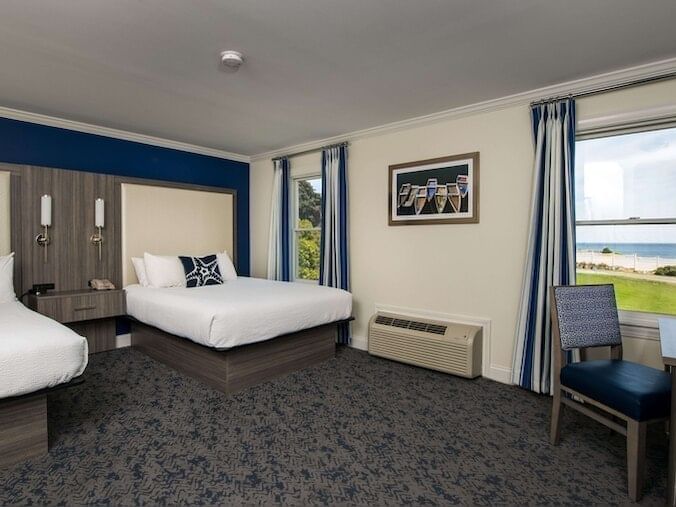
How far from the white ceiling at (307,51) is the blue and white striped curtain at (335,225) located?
33.3 inches

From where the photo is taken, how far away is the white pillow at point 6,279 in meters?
3.20

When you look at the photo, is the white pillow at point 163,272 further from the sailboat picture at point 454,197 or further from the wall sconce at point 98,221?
the sailboat picture at point 454,197

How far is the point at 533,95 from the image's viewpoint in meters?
3.18

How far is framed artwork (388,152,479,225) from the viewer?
11.8ft

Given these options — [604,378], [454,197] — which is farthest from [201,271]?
[604,378]

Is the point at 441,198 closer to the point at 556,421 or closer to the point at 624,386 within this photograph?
the point at 556,421

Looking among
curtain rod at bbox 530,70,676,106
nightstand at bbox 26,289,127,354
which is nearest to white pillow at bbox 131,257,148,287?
nightstand at bbox 26,289,127,354

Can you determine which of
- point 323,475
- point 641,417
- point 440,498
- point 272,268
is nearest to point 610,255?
point 641,417

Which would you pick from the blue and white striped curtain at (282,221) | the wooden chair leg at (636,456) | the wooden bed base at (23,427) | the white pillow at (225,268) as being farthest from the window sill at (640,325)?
the white pillow at (225,268)

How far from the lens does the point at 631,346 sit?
2.84m

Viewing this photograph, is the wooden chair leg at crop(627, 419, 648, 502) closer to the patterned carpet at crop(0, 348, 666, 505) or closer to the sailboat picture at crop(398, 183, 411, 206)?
the patterned carpet at crop(0, 348, 666, 505)

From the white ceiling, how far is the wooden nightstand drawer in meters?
1.77

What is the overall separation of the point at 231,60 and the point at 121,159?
8.62 ft

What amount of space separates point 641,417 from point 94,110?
4.72 m
